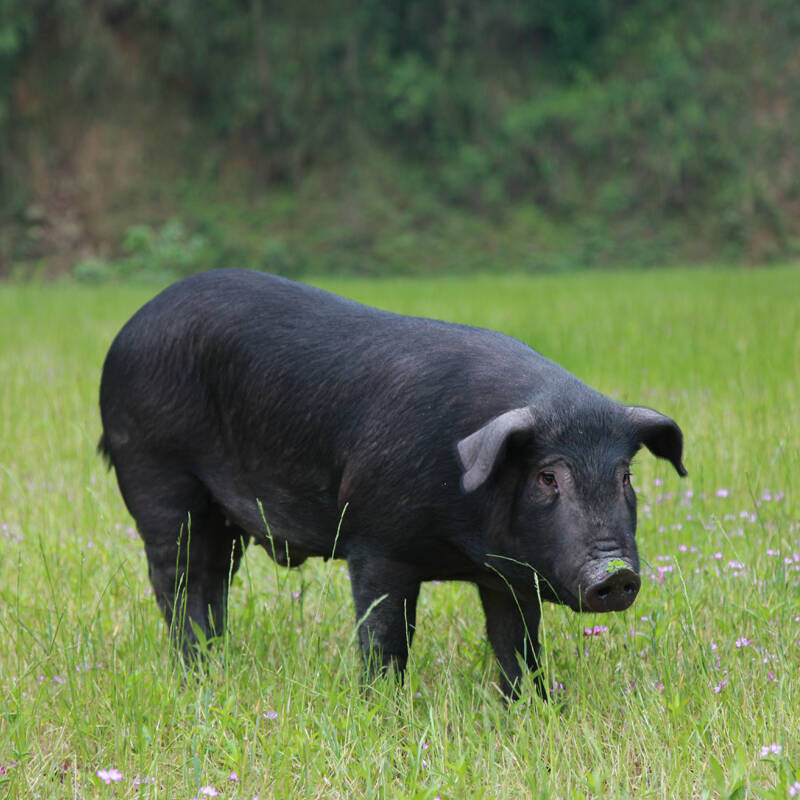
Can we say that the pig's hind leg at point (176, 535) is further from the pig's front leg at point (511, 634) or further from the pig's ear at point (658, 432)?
the pig's ear at point (658, 432)

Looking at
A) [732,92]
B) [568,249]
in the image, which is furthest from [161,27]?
[732,92]

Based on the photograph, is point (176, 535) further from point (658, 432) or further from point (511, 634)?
Answer: point (658, 432)

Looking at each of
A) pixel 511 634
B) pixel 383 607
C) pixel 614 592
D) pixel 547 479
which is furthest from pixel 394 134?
pixel 614 592

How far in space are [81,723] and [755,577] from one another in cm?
202

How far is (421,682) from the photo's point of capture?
9.21 feet

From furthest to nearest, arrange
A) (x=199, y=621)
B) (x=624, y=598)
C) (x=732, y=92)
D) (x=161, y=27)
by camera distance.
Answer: (x=732, y=92) < (x=161, y=27) < (x=199, y=621) < (x=624, y=598)

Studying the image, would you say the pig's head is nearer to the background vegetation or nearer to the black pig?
the black pig

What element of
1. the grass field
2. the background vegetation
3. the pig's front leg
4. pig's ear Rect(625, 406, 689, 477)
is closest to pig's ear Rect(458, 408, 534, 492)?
pig's ear Rect(625, 406, 689, 477)

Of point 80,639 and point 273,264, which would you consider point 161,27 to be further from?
point 80,639

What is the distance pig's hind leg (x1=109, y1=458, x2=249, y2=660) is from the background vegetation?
66.5 ft

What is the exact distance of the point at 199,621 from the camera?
3311 mm

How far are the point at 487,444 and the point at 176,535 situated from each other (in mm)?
1186

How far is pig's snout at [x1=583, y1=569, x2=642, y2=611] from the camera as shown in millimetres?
2332

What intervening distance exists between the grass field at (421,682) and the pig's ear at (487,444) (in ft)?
1.52
